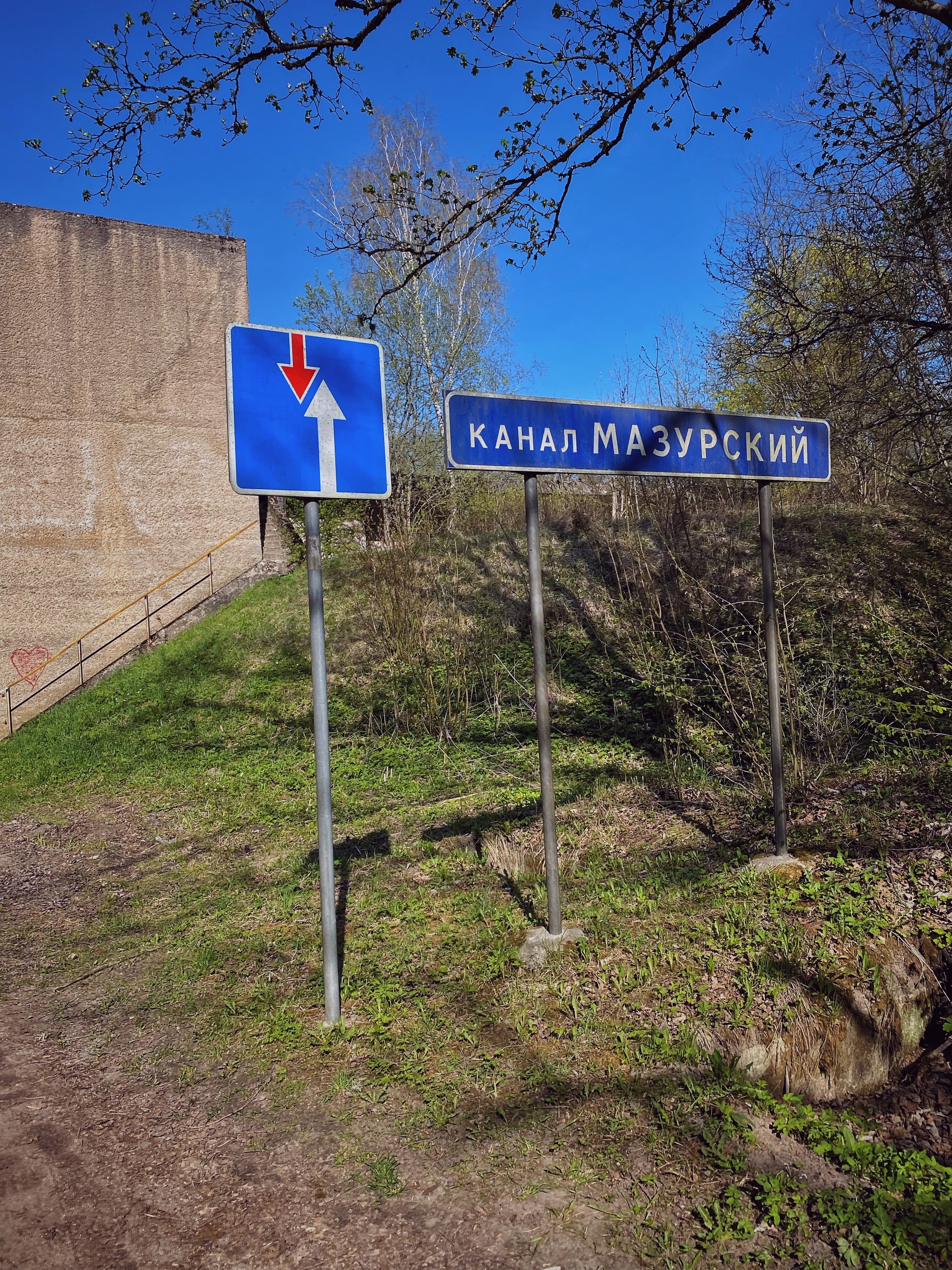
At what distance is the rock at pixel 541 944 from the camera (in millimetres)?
3805

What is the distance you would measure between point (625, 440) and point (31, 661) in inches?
626

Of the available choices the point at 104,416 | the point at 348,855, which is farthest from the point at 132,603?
the point at 348,855

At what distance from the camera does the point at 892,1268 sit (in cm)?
220

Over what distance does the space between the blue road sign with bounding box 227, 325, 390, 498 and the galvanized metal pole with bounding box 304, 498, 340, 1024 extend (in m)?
0.16

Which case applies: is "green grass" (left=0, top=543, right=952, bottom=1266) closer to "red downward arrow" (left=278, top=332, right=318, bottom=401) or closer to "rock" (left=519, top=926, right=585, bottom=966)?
"rock" (left=519, top=926, right=585, bottom=966)

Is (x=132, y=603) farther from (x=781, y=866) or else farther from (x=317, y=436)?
(x=781, y=866)

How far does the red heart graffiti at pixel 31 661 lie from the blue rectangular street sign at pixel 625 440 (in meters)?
15.6

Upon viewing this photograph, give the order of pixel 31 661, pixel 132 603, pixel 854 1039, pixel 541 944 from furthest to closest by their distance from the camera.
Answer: pixel 132 603
pixel 31 661
pixel 541 944
pixel 854 1039

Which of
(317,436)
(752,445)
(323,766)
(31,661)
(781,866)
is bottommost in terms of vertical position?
(781,866)

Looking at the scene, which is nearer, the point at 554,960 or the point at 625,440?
the point at 554,960

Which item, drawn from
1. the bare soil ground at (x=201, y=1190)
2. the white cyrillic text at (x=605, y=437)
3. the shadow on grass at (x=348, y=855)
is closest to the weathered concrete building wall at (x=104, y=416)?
the shadow on grass at (x=348, y=855)

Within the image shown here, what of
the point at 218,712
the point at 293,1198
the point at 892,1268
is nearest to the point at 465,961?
the point at 293,1198

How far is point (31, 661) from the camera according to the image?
54.2 feet

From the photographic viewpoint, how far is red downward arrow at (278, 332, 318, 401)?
10.9 ft
